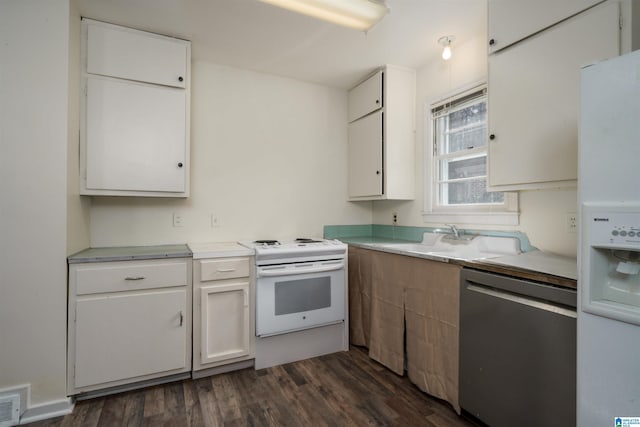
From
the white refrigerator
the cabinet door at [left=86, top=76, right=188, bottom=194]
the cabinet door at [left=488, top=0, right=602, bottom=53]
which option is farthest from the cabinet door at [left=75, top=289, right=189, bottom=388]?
the cabinet door at [left=488, top=0, right=602, bottom=53]

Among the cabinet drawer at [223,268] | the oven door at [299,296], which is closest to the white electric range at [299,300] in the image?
the oven door at [299,296]

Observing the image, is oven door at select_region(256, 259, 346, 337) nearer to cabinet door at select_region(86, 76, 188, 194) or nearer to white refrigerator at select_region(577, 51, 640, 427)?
cabinet door at select_region(86, 76, 188, 194)

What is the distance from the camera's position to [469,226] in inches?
92.7

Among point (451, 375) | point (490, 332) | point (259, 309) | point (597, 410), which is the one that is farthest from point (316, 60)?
point (597, 410)

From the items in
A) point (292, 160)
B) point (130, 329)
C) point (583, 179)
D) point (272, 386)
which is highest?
point (292, 160)

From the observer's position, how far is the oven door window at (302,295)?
2.34 meters

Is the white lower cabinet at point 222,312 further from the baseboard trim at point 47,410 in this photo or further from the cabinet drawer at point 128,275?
the baseboard trim at point 47,410

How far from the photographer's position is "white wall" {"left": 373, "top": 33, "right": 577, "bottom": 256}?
1811mm

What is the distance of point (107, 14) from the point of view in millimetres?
2057

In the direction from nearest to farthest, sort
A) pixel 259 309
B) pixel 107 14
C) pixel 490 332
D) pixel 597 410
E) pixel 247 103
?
pixel 597 410 < pixel 490 332 < pixel 107 14 < pixel 259 309 < pixel 247 103

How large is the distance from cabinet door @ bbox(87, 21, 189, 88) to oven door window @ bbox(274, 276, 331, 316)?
5.77ft

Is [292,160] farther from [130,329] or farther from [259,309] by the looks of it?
[130,329]

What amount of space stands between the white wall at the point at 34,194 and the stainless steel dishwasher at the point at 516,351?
2.36 meters

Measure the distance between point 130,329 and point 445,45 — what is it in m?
3.06
